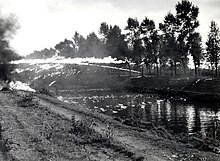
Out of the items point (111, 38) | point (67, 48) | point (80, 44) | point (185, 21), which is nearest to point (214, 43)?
point (185, 21)

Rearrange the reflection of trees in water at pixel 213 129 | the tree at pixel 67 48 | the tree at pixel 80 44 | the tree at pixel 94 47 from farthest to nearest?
the tree at pixel 67 48, the tree at pixel 80 44, the tree at pixel 94 47, the reflection of trees in water at pixel 213 129

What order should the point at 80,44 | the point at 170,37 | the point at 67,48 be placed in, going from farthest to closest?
the point at 67,48 → the point at 80,44 → the point at 170,37

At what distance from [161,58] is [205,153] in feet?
215

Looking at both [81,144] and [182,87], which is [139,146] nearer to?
[81,144]

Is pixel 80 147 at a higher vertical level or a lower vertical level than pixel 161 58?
lower

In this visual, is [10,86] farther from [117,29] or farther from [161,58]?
[117,29]

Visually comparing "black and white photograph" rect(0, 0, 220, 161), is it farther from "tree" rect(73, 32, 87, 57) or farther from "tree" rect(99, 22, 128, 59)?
"tree" rect(73, 32, 87, 57)

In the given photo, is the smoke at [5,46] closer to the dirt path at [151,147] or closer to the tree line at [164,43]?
the dirt path at [151,147]

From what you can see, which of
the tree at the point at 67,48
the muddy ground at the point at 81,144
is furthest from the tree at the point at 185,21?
the tree at the point at 67,48

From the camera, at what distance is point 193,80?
2176 inches

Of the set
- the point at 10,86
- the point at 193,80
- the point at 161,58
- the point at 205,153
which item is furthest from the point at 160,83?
the point at 205,153

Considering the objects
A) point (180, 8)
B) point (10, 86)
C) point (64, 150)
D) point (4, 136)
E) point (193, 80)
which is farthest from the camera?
point (180, 8)

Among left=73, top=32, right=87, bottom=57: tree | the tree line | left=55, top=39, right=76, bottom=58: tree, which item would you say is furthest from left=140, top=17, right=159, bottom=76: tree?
left=55, top=39, right=76, bottom=58: tree

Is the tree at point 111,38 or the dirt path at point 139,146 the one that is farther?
the tree at point 111,38
